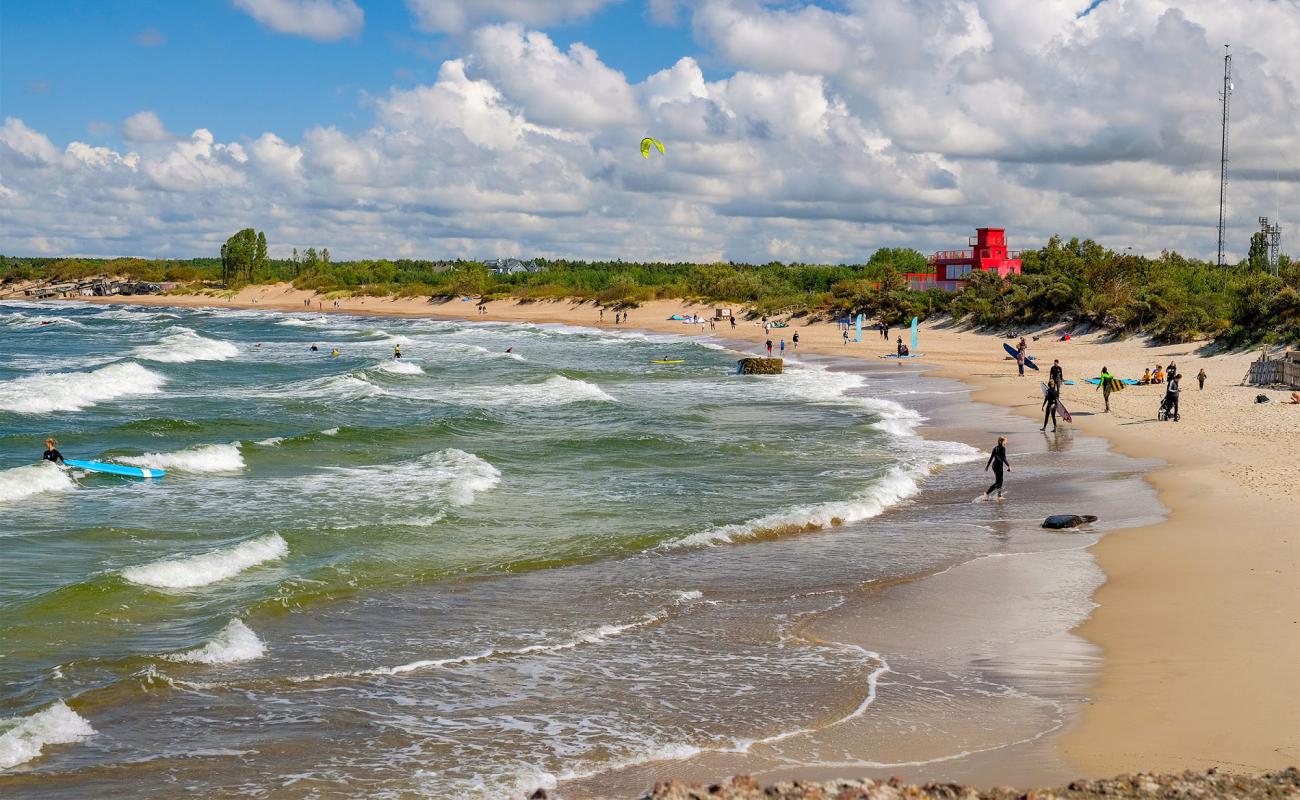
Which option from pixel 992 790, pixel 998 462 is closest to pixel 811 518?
pixel 998 462

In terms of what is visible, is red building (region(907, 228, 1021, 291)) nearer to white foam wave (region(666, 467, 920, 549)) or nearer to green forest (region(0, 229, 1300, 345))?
green forest (region(0, 229, 1300, 345))

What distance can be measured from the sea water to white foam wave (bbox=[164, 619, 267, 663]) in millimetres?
51

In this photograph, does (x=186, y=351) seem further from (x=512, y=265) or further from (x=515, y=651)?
(x=512, y=265)

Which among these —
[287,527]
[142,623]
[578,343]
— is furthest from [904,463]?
[578,343]

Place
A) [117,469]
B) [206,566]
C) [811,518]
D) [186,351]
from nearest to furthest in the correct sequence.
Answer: [206,566]
[811,518]
[117,469]
[186,351]

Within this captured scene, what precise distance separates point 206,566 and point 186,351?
151ft

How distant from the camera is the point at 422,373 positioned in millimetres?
47844

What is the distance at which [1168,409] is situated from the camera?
27.5m

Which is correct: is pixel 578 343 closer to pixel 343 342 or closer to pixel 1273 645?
pixel 343 342

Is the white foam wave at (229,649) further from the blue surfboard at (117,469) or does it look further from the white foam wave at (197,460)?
the white foam wave at (197,460)

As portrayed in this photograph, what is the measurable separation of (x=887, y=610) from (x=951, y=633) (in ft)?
3.63

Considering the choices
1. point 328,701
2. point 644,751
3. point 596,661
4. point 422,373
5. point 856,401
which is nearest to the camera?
point 644,751

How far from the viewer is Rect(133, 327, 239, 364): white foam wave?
54.6 meters

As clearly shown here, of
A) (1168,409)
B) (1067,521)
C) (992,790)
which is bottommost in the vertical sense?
(1067,521)
